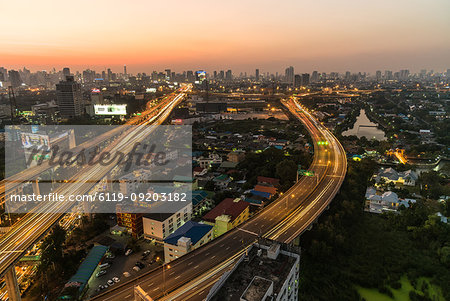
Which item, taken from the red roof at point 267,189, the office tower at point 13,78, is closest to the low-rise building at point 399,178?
the red roof at point 267,189

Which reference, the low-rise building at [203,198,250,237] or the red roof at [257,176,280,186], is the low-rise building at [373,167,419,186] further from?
the low-rise building at [203,198,250,237]

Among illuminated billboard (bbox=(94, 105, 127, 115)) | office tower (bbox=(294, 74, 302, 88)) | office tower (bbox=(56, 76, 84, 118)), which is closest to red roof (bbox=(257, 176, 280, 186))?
illuminated billboard (bbox=(94, 105, 127, 115))

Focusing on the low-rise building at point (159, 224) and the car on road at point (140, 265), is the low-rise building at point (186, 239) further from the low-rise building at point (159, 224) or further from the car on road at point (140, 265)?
the low-rise building at point (159, 224)

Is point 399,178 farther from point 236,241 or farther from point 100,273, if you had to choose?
point 100,273

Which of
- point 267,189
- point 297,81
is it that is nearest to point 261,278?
point 267,189

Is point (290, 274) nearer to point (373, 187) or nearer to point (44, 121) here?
point (373, 187)
